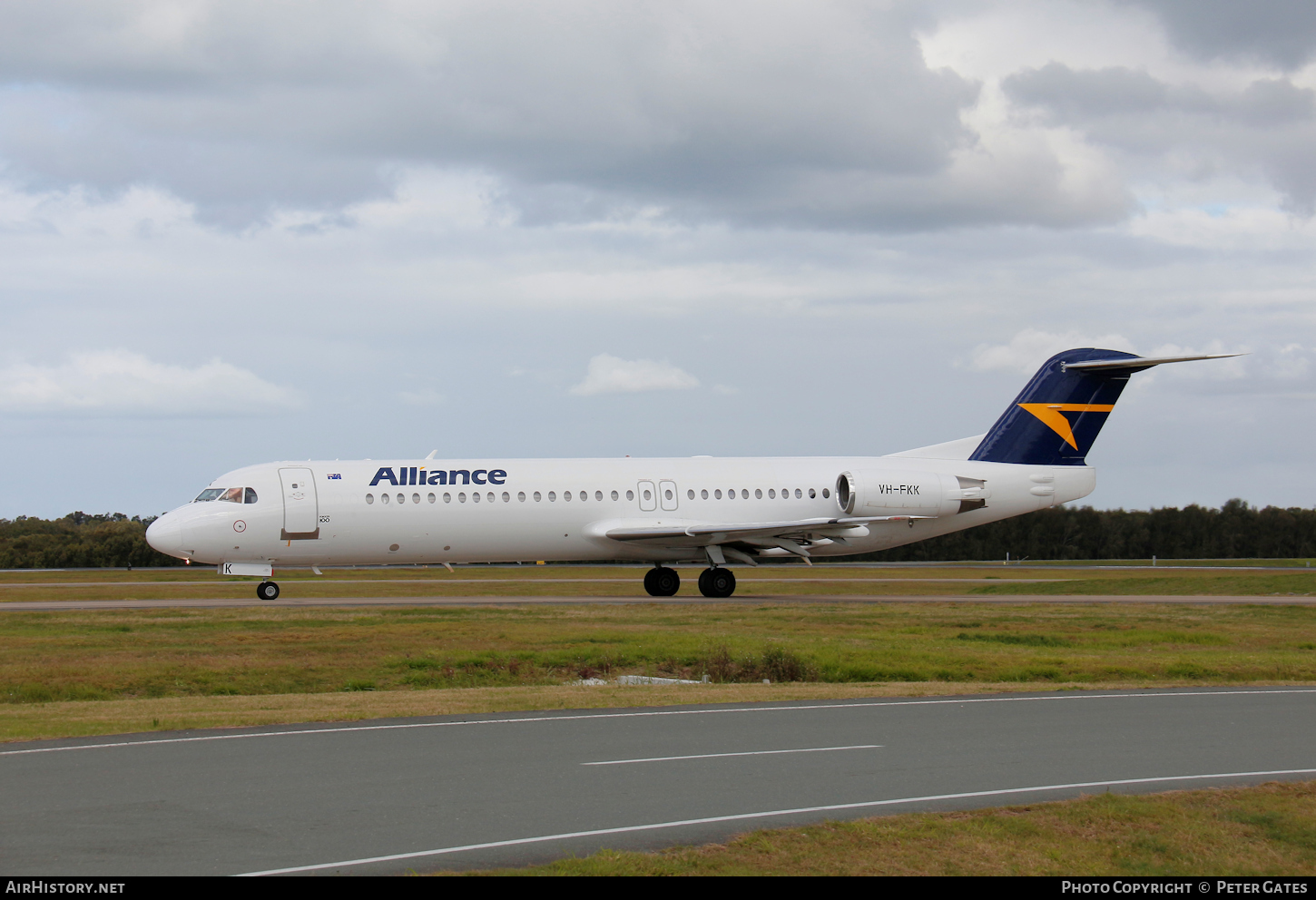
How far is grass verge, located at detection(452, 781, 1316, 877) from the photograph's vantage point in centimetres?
824

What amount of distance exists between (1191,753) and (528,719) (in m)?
7.07

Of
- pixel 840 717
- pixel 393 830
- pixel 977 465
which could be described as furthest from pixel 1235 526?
pixel 393 830

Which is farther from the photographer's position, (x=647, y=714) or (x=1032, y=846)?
(x=647, y=714)

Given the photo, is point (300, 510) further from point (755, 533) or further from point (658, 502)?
point (755, 533)

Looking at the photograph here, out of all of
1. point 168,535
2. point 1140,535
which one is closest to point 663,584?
point 168,535

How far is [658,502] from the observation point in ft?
122

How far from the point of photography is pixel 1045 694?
18.1 m

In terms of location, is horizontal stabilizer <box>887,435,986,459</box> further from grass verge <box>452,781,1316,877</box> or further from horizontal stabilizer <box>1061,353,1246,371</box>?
grass verge <box>452,781,1316,877</box>

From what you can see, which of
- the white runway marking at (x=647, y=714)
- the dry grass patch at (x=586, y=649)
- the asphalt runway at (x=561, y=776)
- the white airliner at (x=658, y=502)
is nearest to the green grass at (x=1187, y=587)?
the white airliner at (x=658, y=502)

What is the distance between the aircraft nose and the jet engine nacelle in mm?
18059

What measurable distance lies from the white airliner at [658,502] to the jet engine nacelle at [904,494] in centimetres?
5

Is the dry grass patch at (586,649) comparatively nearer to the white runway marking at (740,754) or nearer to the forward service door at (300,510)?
the forward service door at (300,510)

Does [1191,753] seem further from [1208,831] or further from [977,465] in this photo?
[977,465]

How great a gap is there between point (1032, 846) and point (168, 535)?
2889 cm
